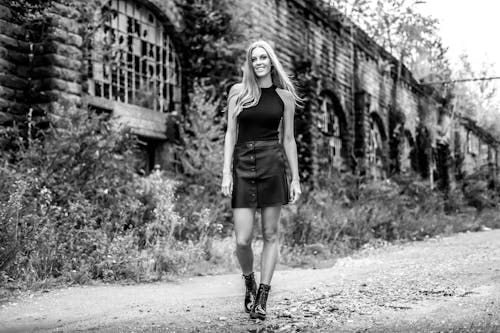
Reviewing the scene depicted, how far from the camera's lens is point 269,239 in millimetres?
4512

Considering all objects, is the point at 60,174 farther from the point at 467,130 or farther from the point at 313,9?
the point at 467,130

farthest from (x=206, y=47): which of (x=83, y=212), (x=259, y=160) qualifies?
(x=259, y=160)

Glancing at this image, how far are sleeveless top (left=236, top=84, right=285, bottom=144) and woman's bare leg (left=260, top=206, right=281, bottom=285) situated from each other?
54 cm

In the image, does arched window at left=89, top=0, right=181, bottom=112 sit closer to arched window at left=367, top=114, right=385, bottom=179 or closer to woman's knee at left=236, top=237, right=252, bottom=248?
woman's knee at left=236, top=237, right=252, bottom=248

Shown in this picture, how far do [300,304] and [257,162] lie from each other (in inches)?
49.4

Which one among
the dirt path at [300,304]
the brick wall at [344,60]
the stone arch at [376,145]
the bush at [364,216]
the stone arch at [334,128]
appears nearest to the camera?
the dirt path at [300,304]

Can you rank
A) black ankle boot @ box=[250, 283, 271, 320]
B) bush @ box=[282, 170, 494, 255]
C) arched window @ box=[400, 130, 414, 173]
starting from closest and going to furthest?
black ankle boot @ box=[250, 283, 271, 320]
bush @ box=[282, 170, 494, 255]
arched window @ box=[400, 130, 414, 173]

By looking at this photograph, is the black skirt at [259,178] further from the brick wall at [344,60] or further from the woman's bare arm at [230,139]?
the brick wall at [344,60]

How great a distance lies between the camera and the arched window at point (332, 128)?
58.2ft

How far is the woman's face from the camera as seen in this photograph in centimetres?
455

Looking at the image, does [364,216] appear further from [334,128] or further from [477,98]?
[477,98]

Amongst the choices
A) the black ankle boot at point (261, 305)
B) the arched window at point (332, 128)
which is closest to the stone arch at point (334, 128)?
the arched window at point (332, 128)

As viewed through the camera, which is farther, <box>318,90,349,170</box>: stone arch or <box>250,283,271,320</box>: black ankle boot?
<box>318,90,349,170</box>: stone arch

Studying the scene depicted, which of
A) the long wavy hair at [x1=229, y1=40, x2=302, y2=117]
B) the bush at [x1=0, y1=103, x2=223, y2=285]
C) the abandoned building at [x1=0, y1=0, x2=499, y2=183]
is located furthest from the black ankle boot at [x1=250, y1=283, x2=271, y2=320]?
the abandoned building at [x1=0, y1=0, x2=499, y2=183]
